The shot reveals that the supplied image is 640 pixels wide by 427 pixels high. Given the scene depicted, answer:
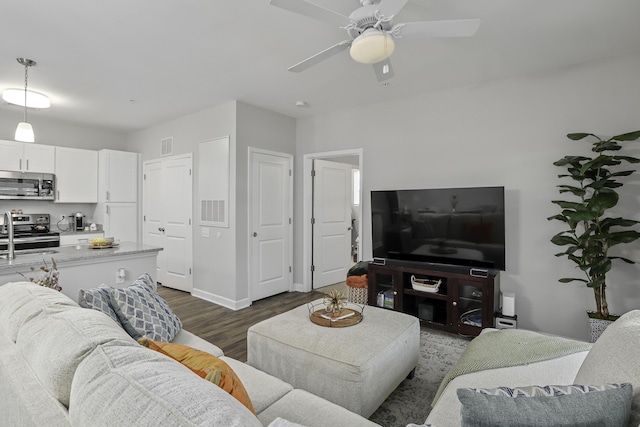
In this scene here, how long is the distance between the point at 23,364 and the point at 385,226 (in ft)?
11.0

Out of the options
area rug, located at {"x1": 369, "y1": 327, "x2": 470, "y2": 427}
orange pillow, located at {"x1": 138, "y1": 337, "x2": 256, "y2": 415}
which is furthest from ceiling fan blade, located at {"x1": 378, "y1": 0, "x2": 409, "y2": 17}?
area rug, located at {"x1": 369, "y1": 327, "x2": 470, "y2": 427}

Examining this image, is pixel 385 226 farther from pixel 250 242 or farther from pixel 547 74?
pixel 547 74

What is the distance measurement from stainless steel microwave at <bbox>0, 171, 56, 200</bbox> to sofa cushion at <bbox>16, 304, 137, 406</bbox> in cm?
489

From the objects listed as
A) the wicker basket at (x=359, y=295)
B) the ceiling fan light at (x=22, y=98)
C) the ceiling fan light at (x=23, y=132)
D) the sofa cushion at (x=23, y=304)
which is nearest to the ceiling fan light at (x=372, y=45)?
the sofa cushion at (x=23, y=304)

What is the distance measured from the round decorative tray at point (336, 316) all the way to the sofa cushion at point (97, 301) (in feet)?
4.08

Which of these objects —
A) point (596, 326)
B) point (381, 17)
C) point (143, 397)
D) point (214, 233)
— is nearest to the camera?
point (143, 397)

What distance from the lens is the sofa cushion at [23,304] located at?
1225mm

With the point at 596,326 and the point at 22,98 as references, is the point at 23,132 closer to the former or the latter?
the point at 22,98

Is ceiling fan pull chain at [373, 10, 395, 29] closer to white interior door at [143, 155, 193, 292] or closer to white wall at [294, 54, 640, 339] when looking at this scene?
white wall at [294, 54, 640, 339]

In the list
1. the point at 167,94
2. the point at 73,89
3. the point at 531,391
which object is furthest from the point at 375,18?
the point at 73,89

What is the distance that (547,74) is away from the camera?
127 inches

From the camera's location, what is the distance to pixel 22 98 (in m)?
3.63

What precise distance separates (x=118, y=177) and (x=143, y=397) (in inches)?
230

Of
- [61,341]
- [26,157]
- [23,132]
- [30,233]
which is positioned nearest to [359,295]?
[61,341]
